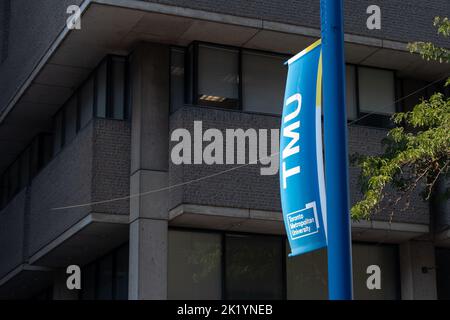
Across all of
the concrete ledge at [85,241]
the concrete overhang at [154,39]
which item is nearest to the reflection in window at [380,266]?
the concrete overhang at [154,39]

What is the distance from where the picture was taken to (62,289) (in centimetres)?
2575

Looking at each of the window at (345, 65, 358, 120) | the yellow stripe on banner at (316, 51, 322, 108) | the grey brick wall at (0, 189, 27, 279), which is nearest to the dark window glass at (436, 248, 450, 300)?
the window at (345, 65, 358, 120)

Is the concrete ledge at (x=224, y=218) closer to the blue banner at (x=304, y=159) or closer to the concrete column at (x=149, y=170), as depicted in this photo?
the concrete column at (x=149, y=170)

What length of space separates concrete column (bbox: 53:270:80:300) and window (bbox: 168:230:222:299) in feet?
18.9

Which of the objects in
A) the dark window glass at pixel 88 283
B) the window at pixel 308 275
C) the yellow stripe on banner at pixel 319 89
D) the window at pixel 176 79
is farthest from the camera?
the dark window glass at pixel 88 283

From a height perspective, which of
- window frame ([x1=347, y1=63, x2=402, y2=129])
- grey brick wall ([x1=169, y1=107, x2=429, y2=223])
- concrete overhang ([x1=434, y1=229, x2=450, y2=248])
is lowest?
concrete overhang ([x1=434, y1=229, x2=450, y2=248])

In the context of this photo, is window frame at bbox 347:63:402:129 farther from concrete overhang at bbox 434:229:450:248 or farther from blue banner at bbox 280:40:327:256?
blue banner at bbox 280:40:327:256

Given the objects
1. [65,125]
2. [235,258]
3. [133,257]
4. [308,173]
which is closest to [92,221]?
[133,257]

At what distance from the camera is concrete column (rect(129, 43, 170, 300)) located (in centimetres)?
1997

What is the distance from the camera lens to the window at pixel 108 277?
73.6 ft

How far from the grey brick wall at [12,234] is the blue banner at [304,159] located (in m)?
16.2

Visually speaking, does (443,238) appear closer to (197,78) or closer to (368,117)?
(368,117)

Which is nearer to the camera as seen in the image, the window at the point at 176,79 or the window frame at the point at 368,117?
the window at the point at 176,79

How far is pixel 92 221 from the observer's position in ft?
67.5
